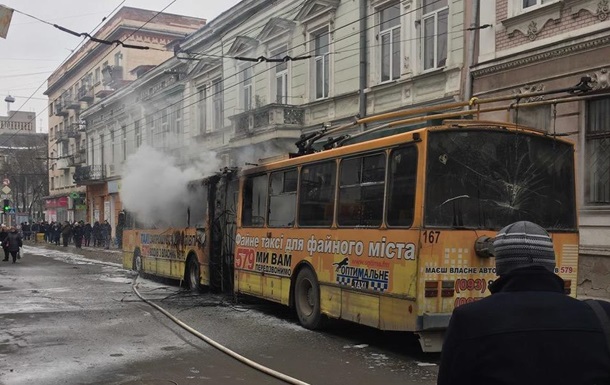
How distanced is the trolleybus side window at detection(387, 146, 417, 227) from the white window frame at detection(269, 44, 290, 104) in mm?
14827

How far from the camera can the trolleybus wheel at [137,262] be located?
17219 millimetres

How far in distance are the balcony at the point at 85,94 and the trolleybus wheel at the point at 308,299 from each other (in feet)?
140

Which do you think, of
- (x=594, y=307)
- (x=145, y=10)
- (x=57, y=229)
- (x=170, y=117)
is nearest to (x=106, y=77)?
(x=145, y=10)

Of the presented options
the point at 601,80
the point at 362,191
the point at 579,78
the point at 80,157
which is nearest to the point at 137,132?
the point at 80,157

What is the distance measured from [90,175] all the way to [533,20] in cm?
3769

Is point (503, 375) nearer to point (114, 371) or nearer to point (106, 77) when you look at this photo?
point (114, 371)

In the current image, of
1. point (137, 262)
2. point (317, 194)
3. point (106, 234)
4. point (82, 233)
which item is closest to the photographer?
point (317, 194)

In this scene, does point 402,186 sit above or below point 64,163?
below

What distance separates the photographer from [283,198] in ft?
33.4

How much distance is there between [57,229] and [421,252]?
1616 inches

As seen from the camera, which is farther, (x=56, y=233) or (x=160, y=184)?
(x=56, y=233)

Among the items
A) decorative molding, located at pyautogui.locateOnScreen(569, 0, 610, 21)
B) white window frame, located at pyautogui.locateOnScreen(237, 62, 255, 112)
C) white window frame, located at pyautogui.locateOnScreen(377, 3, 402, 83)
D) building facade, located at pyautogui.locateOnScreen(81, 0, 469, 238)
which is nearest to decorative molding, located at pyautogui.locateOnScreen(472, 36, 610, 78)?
decorative molding, located at pyautogui.locateOnScreen(569, 0, 610, 21)

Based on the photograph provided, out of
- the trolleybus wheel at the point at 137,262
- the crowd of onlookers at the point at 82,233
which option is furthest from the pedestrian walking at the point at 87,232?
the trolleybus wheel at the point at 137,262

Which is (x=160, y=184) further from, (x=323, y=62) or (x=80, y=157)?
(x=80, y=157)
